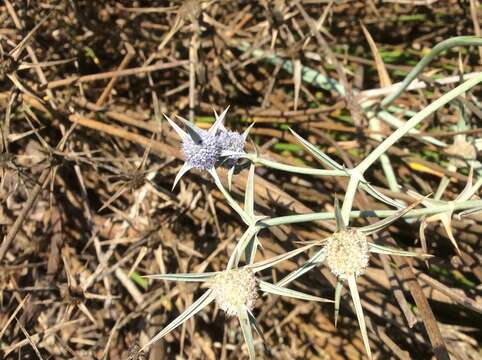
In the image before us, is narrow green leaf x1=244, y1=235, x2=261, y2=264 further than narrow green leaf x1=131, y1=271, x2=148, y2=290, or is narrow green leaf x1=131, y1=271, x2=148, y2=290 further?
narrow green leaf x1=131, y1=271, x2=148, y2=290

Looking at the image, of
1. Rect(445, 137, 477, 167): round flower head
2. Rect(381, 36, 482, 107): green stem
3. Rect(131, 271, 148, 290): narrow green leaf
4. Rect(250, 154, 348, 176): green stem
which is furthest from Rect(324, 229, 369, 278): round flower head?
Rect(131, 271, 148, 290): narrow green leaf

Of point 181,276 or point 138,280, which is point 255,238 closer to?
point 181,276

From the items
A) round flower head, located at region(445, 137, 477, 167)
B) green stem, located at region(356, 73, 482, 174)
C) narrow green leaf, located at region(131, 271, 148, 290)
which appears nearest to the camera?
green stem, located at region(356, 73, 482, 174)

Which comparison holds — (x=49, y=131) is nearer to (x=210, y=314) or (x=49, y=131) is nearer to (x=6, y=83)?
(x=6, y=83)

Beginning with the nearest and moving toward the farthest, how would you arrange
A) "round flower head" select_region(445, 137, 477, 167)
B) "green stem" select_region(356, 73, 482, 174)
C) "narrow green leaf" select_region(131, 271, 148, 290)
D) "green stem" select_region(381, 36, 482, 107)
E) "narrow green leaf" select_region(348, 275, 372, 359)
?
"narrow green leaf" select_region(348, 275, 372, 359) → "green stem" select_region(356, 73, 482, 174) → "green stem" select_region(381, 36, 482, 107) → "round flower head" select_region(445, 137, 477, 167) → "narrow green leaf" select_region(131, 271, 148, 290)

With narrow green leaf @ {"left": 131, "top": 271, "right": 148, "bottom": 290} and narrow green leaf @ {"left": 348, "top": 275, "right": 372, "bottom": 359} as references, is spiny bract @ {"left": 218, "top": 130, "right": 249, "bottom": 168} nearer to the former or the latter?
narrow green leaf @ {"left": 348, "top": 275, "right": 372, "bottom": 359}

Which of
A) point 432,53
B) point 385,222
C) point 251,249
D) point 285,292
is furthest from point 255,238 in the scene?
point 432,53

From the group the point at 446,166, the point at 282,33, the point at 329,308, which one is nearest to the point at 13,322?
the point at 329,308
